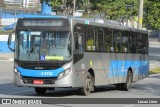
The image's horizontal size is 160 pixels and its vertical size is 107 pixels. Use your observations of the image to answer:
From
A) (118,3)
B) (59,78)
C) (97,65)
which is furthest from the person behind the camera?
(118,3)

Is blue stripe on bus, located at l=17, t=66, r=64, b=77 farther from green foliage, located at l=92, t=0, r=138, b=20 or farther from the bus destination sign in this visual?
green foliage, located at l=92, t=0, r=138, b=20

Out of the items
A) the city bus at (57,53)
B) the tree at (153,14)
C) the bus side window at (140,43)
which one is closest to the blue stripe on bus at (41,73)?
the city bus at (57,53)

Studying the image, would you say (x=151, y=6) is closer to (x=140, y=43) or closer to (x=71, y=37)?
(x=140, y=43)

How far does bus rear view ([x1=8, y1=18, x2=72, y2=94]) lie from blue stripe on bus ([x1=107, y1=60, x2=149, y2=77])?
3862mm

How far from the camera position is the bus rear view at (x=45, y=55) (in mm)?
17066

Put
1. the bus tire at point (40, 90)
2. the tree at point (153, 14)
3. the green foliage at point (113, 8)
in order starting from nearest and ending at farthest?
the bus tire at point (40, 90), the tree at point (153, 14), the green foliage at point (113, 8)

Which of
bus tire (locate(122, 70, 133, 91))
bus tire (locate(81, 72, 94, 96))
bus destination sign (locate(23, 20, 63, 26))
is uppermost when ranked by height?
bus destination sign (locate(23, 20, 63, 26))

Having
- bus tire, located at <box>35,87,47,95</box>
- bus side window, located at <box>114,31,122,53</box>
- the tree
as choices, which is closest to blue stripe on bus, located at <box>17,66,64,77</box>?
bus tire, located at <box>35,87,47,95</box>

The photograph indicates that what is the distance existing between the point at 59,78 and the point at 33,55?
1.24 meters

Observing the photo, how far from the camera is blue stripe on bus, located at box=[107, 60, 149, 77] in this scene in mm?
20953

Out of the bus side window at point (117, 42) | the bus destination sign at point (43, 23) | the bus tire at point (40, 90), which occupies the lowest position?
the bus tire at point (40, 90)

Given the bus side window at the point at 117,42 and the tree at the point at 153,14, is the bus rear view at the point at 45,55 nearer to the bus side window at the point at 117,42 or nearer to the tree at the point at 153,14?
the bus side window at the point at 117,42

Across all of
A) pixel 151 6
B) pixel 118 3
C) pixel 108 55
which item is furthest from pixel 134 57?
pixel 118 3

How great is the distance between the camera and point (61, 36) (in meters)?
17.3
